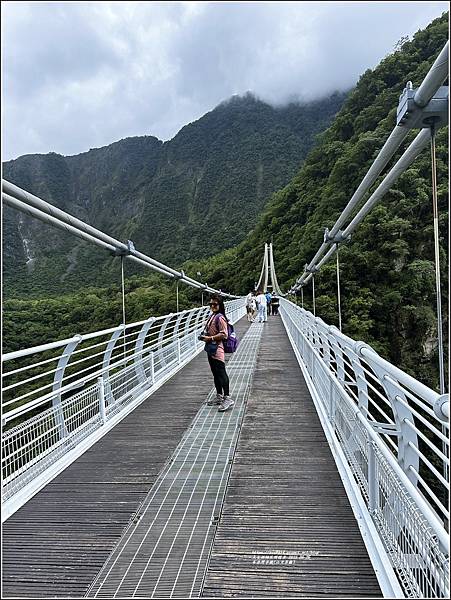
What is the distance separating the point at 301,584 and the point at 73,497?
1.49 m

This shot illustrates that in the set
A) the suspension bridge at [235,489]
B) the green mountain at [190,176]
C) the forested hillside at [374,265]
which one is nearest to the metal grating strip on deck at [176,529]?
the suspension bridge at [235,489]

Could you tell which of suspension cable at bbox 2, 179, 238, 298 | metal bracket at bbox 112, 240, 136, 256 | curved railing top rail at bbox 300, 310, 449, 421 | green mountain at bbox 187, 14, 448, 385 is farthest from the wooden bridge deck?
green mountain at bbox 187, 14, 448, 385

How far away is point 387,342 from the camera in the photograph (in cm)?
2450

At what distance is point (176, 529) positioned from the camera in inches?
102

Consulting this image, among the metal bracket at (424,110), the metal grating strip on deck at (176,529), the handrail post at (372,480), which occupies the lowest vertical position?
the metal grating strip on deck at (176,529)

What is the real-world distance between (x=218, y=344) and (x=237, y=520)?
237cm

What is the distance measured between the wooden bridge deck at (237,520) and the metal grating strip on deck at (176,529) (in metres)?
0.05

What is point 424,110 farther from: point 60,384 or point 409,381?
point 60,384

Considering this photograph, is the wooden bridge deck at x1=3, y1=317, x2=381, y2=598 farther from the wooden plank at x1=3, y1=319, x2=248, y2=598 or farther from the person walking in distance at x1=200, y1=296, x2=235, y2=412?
the person walking in distance at x1=200, y1=296, x2=235, y2=412

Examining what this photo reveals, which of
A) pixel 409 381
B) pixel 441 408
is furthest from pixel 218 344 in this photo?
pixel 441 408

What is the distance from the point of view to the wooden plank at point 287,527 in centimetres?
206

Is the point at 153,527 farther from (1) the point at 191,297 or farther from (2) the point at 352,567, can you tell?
(1) the point at 191,297

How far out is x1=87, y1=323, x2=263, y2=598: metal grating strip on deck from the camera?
212 centimetres

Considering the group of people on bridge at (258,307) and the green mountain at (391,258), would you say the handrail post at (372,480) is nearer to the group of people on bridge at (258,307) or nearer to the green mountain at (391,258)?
the green mountain at (391,258)
